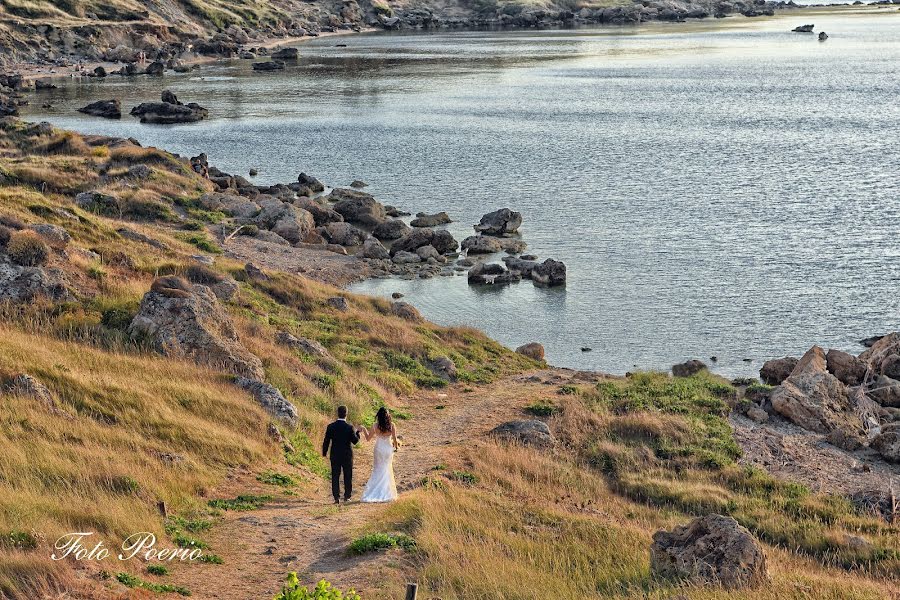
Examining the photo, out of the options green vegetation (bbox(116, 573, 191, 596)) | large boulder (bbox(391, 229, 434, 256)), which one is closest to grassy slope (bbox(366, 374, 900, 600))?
green vegetation (bbox(116, 573, 191, 596))

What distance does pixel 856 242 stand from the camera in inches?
2270

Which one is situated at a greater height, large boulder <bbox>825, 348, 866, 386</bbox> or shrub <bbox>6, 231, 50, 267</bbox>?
shrub <bbox>6, 231, 50, 267</bbox>

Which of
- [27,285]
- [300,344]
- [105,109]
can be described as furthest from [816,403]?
[105,109]

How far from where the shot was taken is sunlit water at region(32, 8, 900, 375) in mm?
46594

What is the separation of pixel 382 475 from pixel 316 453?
143 inches

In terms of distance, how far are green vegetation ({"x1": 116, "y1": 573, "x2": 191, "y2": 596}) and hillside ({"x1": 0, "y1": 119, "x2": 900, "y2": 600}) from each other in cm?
5

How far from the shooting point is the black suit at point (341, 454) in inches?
796

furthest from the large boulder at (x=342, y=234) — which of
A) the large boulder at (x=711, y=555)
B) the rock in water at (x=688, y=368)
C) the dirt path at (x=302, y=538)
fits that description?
the large boulder at (x=711, y=555)

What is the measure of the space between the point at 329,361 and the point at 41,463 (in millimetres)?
13887

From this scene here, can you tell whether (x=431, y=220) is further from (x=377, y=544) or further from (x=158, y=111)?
(x=158, y=111)

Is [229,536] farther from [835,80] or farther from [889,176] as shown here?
[835,80]

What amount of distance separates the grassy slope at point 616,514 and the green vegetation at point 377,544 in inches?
9.4

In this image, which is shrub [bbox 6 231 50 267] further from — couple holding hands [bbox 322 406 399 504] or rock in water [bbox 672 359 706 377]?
rock in water [bbox 672 359 706 377]

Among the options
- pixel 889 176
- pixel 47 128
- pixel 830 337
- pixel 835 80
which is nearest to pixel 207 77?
pixel 47 128
